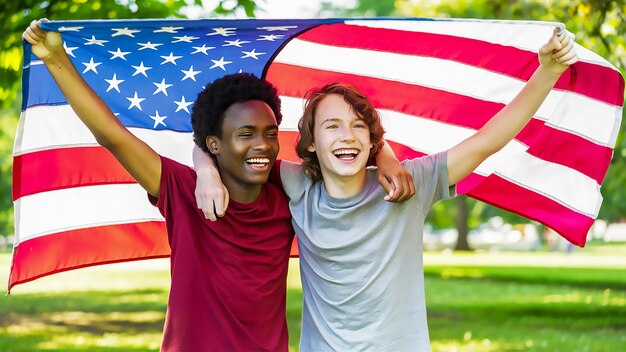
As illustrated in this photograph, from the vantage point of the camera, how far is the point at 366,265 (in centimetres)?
426

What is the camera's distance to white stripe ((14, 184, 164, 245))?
530cm

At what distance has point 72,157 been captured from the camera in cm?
545

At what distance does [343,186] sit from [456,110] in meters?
1.23

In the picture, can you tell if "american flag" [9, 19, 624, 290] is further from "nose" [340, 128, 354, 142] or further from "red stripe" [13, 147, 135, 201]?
"nose" [340, 128, 354, 142]

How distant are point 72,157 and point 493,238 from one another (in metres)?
83.1

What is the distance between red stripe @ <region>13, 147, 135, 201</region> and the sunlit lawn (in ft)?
15.4

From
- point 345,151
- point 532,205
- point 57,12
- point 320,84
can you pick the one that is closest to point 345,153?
point 345,151

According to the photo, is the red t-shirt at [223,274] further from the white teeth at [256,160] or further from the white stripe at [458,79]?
the white stripe at [458,79]

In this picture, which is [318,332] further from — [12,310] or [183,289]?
[12,310]

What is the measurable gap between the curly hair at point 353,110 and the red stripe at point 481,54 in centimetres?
72

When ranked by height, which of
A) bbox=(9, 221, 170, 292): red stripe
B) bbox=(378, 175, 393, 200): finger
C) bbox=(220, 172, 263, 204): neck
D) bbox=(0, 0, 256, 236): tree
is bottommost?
bbox=(378, 175, 393, 200): finger

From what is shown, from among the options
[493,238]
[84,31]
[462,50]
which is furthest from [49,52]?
[493,238]

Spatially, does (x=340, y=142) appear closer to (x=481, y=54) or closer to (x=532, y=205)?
(x=481, y=54)

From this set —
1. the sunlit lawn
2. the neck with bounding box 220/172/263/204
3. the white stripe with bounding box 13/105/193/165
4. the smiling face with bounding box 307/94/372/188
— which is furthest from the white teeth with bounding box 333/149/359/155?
the sunlit lawn
